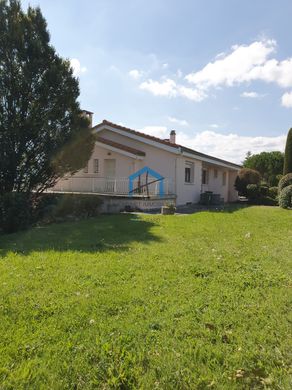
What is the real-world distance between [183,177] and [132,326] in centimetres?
1549

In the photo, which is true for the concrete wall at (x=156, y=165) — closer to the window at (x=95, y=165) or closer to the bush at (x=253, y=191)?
the window at (x=95, y=165)

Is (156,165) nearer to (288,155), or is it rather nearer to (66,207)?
(66,207)

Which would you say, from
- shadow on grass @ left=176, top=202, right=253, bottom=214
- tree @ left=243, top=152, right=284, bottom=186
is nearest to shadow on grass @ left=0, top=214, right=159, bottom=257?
shadow on grass @ left=176, top=202, right=253, bottom=214

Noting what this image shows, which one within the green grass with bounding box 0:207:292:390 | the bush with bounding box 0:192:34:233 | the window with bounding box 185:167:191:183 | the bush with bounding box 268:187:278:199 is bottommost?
the green grass with bounding box 0:207:292:390

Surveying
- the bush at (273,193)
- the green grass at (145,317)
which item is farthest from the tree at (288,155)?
the green grass at (145,317)

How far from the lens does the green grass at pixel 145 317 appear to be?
2738mm

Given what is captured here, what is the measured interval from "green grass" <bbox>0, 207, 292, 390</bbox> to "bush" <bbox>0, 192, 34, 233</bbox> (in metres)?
3.73

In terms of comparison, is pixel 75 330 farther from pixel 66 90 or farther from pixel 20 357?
pixel 66 90

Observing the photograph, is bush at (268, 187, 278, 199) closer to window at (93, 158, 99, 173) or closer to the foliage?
the foliage

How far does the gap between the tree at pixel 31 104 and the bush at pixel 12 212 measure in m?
1.52

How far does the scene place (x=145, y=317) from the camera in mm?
3723

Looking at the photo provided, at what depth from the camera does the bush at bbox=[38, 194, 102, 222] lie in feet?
42.9

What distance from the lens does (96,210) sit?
1438 centimetres

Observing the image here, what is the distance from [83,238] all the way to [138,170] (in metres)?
10.3
